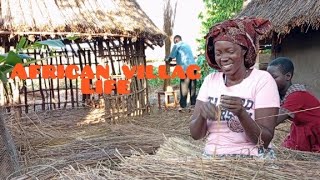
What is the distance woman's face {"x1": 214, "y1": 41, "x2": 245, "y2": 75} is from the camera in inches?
66.3

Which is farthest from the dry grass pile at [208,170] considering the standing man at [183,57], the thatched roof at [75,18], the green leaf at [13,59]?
the standing man at [183,57]

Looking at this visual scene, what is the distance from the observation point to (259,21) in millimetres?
1733

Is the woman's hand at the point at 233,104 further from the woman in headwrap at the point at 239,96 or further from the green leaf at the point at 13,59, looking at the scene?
the green leaf at the point at 13,59

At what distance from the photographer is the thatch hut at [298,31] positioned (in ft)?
20.0

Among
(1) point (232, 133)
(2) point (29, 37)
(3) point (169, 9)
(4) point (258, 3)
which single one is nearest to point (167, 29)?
(3) point (169, 9)

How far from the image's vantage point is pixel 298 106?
2453 millimetres

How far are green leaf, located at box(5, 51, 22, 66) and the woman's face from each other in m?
1.38

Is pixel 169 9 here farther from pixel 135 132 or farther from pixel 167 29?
pixel 135 132

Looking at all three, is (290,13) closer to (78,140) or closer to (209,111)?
(78,140)

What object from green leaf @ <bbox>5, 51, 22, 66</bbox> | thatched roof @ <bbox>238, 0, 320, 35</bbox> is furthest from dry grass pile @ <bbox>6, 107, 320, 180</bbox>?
thatched roof @ <bbox>238, 0, 320, 35</bbox>

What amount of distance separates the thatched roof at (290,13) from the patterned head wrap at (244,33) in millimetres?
4492

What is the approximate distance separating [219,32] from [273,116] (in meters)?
0.40

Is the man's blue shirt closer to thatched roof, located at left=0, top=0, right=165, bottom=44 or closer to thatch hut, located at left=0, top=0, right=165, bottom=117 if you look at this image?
thatch hut, located at left=0, top=0, right=165, bottom=117

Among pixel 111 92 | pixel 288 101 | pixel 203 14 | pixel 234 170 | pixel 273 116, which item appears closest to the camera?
pixel 234 170
